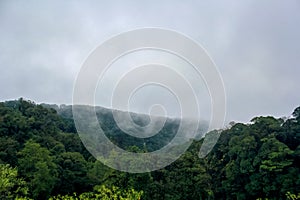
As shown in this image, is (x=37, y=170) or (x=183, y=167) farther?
(x=183, y=167)

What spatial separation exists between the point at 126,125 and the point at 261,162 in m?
14.8

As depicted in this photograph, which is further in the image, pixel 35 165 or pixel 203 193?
pixel 203 193

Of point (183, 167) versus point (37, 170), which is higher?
point (183, 167)

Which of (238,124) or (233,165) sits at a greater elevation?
(238,124)

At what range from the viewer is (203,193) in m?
33.2

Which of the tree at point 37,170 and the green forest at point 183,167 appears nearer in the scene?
the green forest at point 183,167

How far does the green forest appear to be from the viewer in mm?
29641

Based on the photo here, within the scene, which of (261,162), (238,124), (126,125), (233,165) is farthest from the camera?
(126,125)

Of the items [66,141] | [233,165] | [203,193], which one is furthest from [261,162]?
[66,141]

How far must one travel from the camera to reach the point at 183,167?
111ft

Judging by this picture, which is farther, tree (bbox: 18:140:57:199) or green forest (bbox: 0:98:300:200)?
tree (bbox: 18:140:57:199)

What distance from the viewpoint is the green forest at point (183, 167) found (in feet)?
97.2

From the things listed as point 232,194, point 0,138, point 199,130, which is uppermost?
point 199,130

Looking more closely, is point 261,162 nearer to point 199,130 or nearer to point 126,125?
point 199,130
